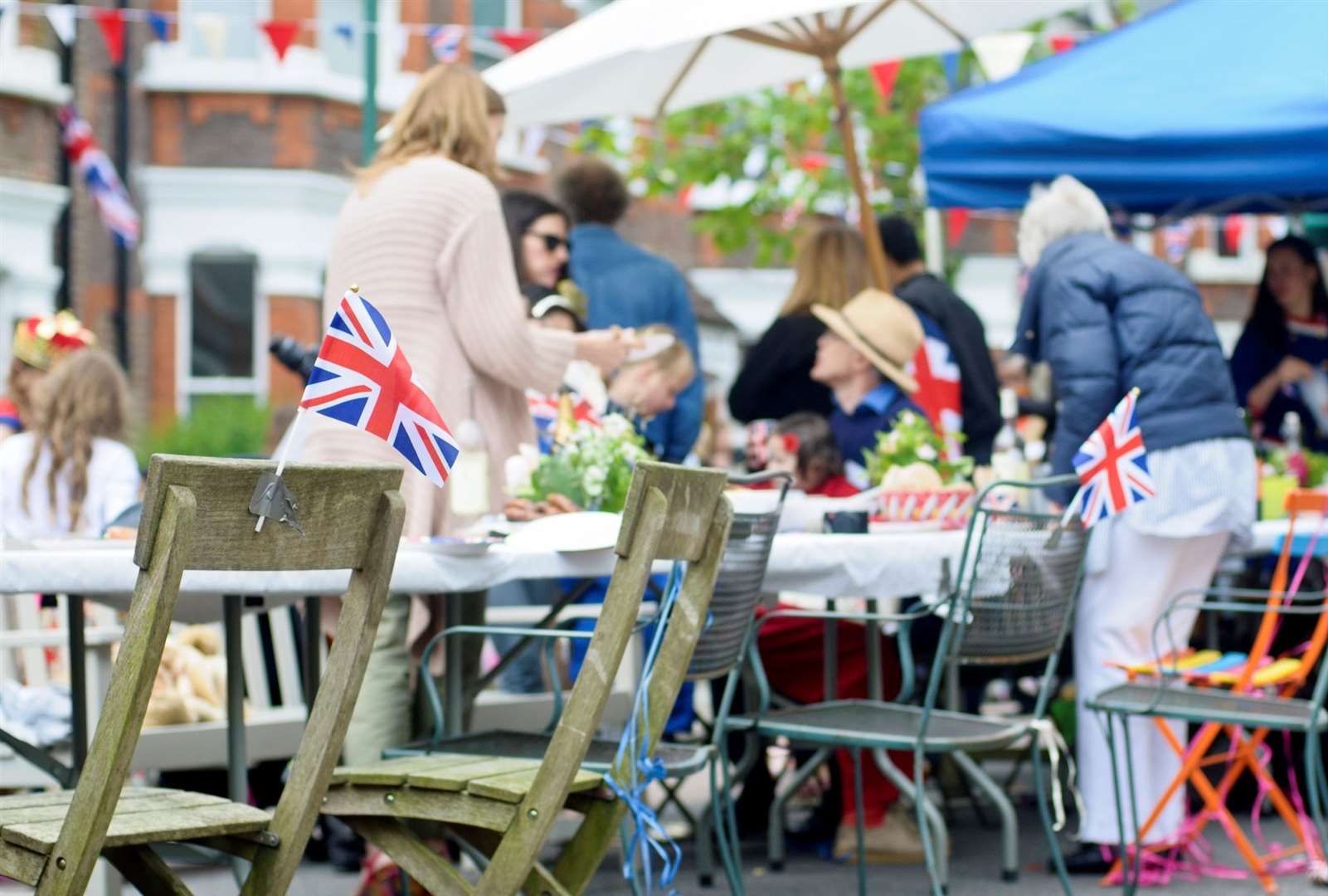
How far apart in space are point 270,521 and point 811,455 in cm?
367

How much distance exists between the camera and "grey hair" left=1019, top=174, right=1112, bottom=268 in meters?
6.36

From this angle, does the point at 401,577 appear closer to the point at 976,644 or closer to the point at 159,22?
the point at 976,644

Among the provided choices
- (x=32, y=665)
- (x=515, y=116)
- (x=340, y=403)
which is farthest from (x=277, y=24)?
(x=340, y=403)

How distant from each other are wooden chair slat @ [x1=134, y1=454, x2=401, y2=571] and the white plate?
128 centimetres

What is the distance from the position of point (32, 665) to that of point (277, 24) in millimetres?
7977

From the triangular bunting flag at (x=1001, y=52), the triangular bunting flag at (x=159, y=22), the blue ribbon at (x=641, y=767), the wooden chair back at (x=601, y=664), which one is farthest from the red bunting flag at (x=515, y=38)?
the wooden chair back at (x=601, y=664)

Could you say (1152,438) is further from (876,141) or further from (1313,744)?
(876,141)

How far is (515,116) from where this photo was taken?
28.2 ft

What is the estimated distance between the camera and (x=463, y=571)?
4453 mm

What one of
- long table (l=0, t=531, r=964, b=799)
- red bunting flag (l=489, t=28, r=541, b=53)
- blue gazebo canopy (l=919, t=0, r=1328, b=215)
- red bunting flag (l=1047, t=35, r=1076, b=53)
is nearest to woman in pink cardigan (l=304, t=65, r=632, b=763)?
long table (l=0, t=531, r=964, b=799)

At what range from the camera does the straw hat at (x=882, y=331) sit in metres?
6.62

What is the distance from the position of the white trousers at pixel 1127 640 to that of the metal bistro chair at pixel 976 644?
24.6 inches

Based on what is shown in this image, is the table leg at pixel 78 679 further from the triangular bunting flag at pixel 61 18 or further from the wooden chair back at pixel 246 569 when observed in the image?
the triangular bunting flag at pixel 61 18

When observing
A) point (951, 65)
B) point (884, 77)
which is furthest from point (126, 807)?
point (951, 65)
